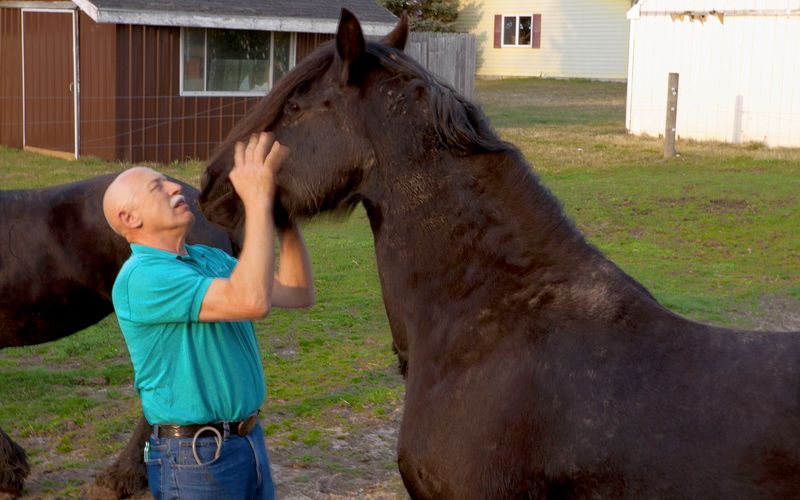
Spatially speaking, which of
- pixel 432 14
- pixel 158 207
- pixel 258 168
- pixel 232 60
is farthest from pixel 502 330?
pixel 432 14

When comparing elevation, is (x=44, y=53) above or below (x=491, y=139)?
above

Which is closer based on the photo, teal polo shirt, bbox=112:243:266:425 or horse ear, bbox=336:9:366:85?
horse ear, bbox=336:9:366:85

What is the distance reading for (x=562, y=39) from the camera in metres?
41.9

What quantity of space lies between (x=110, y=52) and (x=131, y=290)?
15.2 metres

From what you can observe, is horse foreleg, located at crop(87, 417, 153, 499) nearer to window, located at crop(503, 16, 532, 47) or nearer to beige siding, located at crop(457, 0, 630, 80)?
beige siding, located at crop(457, 0, 630, 80)

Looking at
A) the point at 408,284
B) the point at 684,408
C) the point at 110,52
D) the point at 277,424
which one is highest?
the point at 110,52

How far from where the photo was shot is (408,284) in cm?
278

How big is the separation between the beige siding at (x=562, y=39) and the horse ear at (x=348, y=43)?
39349mm

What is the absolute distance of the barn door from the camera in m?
18.2

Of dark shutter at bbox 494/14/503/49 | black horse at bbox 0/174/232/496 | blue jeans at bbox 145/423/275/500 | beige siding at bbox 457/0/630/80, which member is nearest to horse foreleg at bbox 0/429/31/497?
black horse at bbox 0/174/232/496

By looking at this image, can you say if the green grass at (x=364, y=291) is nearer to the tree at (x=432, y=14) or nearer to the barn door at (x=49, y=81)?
the barn door at (x=49, y=81)

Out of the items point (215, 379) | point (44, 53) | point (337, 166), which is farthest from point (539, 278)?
point (44, 53)

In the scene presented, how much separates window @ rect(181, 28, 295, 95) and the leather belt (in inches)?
611

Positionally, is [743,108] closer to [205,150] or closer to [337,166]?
[205,150]
